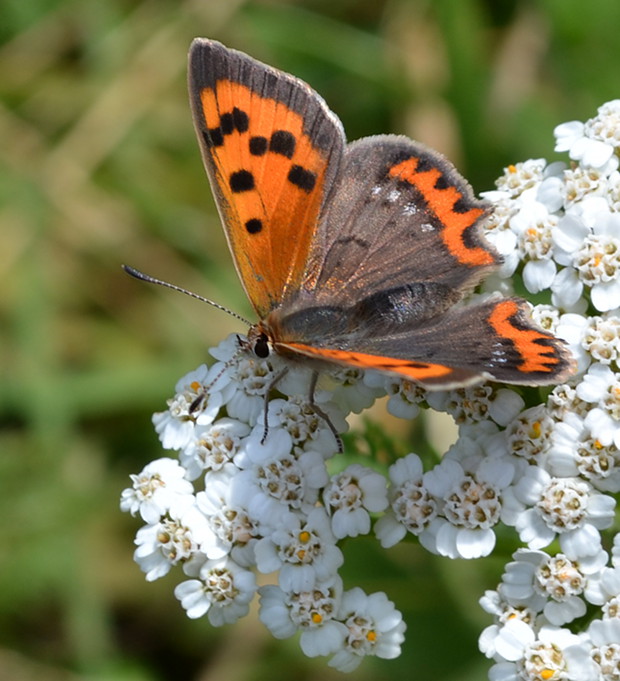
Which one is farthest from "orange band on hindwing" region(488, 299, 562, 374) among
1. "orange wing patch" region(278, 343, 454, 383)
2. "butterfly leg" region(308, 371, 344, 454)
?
"butterfly leg" region(308, 371, 344, 454)

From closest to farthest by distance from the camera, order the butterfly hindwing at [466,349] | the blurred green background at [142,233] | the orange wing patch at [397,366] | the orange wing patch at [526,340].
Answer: the orange wing patch at [397,366]
the butterfly hindwing at [466,349]
the orange wing patch at [526,340]
the blurred green background at [142,233]

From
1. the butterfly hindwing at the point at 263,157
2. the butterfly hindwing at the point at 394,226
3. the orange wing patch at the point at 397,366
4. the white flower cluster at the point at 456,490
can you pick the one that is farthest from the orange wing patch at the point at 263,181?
the orange wing patch at the point at 397,366

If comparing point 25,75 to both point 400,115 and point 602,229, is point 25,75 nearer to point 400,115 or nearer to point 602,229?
point 400,115

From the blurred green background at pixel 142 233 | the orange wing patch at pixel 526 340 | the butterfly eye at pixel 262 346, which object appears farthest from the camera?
the blurred green background at pixel 142 233

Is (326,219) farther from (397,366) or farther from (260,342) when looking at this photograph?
(397,366)

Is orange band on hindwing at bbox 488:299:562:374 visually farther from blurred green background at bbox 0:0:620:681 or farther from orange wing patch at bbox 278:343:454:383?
blurred green background at bbox 0:0:620:681

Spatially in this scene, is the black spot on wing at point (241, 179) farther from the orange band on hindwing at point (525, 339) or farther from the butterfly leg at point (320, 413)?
the orange band on hindwing at point (525, 339)
